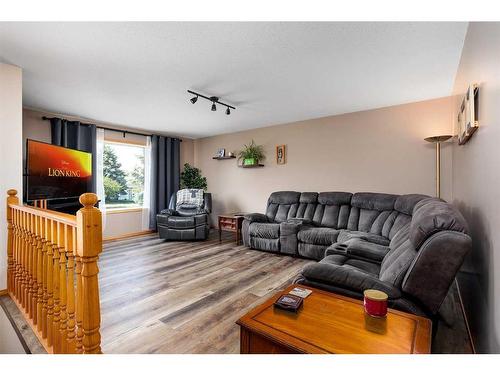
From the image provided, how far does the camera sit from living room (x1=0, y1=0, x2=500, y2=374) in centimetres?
128

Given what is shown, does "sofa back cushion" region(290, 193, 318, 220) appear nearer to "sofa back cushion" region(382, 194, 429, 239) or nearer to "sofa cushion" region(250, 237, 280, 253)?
"sofa cushion" region(250, 237, 280, 253)

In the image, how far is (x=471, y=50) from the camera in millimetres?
1834

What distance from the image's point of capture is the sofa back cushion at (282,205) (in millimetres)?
4500

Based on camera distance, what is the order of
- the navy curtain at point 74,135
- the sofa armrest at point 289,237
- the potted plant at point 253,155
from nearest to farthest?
the sofa armrest at point 289,237 → the navy curtain at point 74,135 → the potted plant at point 253,155

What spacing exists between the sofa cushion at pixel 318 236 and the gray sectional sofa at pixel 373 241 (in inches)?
0.5

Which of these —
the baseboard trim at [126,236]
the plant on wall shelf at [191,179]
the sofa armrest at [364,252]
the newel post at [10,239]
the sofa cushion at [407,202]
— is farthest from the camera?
the plant on wall shelf at [191,179]

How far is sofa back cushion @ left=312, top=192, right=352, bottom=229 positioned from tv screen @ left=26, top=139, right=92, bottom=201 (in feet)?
11.8

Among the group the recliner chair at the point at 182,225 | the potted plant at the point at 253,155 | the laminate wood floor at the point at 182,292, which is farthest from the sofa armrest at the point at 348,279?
the potted plant at the point at 253,155

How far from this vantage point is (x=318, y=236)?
3561 millimetres

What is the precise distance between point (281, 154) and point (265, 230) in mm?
1717

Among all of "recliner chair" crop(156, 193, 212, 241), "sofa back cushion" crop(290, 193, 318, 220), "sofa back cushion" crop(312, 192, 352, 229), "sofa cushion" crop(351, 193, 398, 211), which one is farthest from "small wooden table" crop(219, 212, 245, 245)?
"sofa cushion" crop(351, 193, 398, 211)

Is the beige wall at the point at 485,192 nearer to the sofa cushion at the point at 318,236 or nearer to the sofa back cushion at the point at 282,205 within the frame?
the sofa cushion at the point at 318,236

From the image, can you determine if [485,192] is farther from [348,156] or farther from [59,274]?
[348,156]
